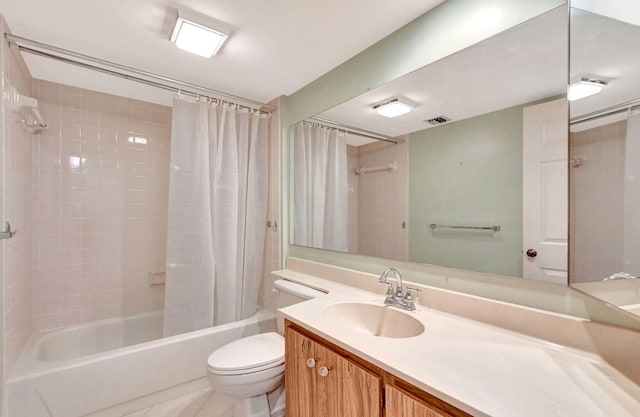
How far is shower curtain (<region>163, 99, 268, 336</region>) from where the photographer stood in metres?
1.95

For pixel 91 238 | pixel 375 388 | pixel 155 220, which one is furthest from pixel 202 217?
pixel 375 388

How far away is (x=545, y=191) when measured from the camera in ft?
3.24

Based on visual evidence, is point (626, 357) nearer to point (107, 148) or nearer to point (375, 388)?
point (375, 388)

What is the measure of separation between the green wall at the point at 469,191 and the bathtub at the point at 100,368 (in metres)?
1.47

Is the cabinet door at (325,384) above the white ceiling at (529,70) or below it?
below

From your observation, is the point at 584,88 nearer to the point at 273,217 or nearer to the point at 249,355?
the point at 249,355

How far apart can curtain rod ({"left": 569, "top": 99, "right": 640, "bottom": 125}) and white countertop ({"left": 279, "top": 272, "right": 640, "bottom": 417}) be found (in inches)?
29.1

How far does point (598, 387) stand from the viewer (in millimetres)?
682

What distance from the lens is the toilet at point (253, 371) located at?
53.0 inches

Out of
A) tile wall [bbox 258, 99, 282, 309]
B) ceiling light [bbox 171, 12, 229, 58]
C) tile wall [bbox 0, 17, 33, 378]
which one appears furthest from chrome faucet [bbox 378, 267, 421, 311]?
tile wall [bbox 0, 17, 33, 378]

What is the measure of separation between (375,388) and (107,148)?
8.49 ft

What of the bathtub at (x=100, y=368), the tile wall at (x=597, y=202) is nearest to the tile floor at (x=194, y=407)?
the bathtub at (x=100, y=368)

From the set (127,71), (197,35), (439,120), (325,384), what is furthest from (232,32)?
(325,384)

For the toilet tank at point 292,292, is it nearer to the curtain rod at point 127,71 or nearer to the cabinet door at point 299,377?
the cabinet door at point 299,377
